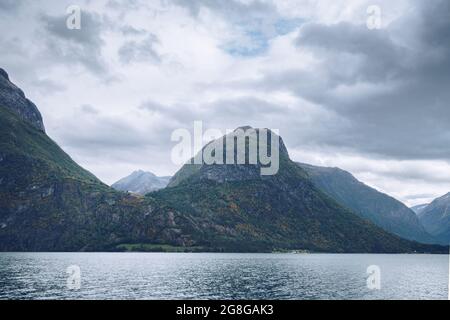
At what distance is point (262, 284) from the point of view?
13925 cm

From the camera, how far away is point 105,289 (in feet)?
380
